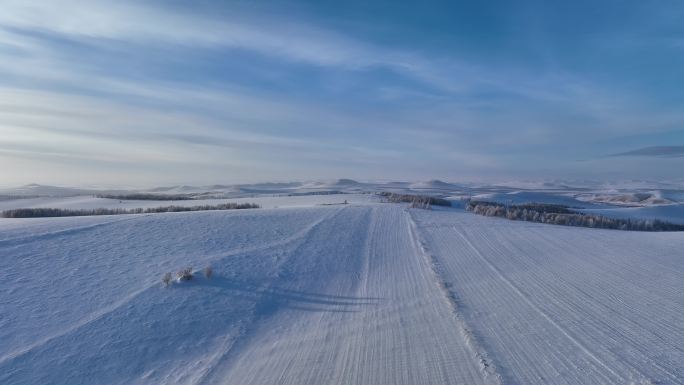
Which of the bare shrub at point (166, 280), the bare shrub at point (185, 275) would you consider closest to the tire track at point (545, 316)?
the bare shrub at point (185, 275)

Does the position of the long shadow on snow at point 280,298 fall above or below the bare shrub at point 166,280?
below

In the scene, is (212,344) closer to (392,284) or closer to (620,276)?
(392,284)

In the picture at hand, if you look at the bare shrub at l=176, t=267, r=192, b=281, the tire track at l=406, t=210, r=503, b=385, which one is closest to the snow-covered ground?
the tire track at l=406, t=210, r=503, b=385

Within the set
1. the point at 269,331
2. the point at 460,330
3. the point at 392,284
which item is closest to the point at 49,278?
the point at 269,331

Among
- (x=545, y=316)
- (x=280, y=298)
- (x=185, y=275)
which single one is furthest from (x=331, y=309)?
(x=545, y=316)

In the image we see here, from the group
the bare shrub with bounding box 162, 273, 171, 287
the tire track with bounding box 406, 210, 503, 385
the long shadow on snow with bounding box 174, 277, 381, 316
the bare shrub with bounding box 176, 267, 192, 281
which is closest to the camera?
the tire track with bounding box 406, 210, 503, 385

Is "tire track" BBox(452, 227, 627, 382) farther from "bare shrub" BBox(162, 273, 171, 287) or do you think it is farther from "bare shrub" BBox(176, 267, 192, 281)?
"bare shrub" BBox(162, 273, 171, 287)

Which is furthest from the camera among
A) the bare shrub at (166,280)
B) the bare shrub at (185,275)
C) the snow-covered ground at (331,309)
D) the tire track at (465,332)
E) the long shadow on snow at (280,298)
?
the bare shrub at (185,275)

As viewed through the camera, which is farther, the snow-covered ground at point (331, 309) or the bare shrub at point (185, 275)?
the bare shrub at point (185, 275)

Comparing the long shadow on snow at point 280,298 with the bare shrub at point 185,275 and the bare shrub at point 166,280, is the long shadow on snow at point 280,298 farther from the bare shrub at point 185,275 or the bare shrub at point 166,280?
the bare shrub at point 166,280
